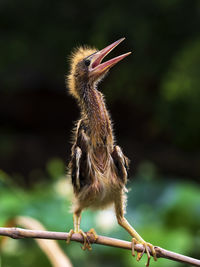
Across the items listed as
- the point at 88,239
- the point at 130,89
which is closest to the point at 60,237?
the point at 88,239

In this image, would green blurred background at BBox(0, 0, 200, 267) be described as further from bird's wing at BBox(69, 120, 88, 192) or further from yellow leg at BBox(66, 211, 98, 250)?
bird's wing at BBox(69, 120, 88, 192)

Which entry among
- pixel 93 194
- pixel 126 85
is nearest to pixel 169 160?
pixel 126 85

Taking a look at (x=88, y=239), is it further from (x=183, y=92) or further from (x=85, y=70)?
(x=183, y=92)

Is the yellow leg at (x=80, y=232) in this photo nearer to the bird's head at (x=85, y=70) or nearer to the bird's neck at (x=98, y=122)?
the bird's neck at (x=98, y=122)

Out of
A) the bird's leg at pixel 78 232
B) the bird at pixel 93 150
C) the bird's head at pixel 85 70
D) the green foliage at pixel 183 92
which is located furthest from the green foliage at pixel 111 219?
the bird's head at pixel 85 70

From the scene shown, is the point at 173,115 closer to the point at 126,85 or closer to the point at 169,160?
the point at 126,85
